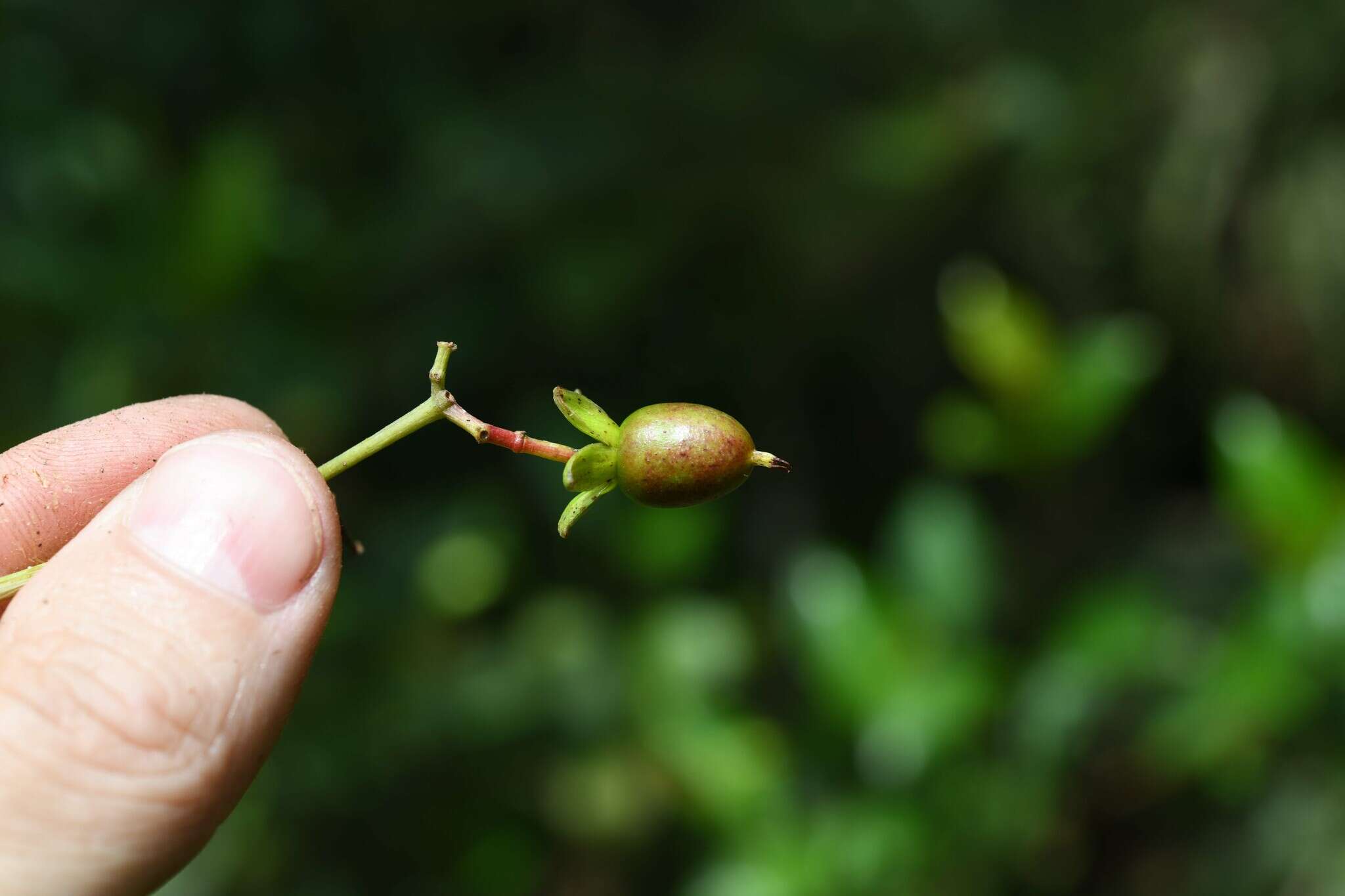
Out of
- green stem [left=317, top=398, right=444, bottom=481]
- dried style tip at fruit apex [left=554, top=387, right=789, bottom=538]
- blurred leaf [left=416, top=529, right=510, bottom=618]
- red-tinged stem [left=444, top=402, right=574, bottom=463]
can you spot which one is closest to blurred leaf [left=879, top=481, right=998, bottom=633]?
blurred leaf [left=416, top=529, right=510, bottom=618]

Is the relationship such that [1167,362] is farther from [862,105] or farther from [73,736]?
[73,736]

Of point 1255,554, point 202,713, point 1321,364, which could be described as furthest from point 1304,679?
point 202,713

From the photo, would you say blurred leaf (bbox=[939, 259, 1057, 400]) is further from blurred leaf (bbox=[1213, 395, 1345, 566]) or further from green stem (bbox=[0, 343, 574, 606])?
green stem (bbox=[0, 343, 574, 606])

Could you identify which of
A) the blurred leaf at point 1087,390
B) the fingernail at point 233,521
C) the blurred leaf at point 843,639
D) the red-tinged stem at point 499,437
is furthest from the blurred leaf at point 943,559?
the fingernail at point 233,521

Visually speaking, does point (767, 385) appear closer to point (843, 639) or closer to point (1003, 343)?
point (1003, 343)

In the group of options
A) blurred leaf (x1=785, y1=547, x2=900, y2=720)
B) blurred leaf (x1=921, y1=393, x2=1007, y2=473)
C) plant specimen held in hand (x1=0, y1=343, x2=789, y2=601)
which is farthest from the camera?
blurred leaf (x1=921, y1=393, x2=1007, y2=473)

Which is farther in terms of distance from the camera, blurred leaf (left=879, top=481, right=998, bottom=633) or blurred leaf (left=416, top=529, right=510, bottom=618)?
blurred leaf (left=416, top=529, right=510, bottom=618)

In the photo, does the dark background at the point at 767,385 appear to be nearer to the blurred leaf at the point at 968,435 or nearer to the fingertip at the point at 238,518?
the blurred leaf at the point at 968,435
